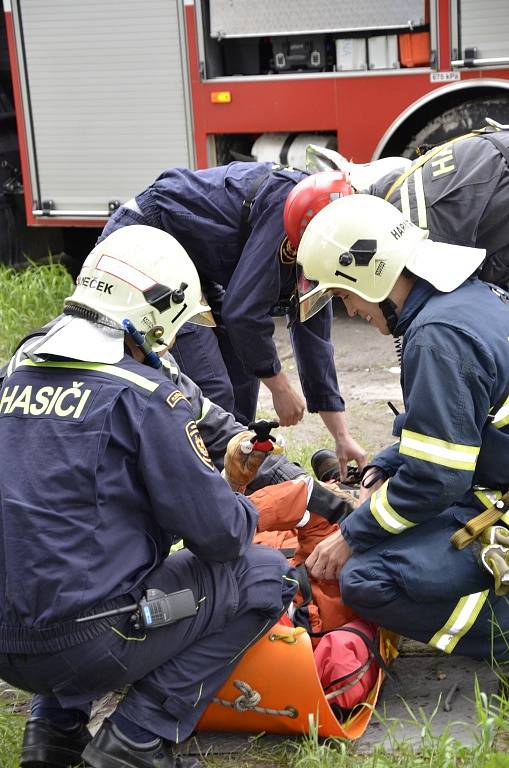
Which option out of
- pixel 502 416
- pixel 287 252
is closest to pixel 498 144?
pixel 287 252

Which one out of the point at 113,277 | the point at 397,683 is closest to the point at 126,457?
the point at 113,277

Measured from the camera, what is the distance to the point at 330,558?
11.2ft

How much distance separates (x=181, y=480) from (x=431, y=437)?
695mm

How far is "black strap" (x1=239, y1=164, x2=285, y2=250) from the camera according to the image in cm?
431

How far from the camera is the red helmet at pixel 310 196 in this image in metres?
3.84

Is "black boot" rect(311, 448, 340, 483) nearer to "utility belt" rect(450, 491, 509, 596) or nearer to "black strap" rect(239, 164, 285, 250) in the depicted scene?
"black strap" rect(239, 164, 285, 250)

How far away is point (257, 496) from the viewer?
3707mm

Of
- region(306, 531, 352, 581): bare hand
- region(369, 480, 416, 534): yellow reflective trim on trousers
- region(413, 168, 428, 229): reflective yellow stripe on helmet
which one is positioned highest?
region(413, 168, 428, 229): reflective yellow stripe on helmet

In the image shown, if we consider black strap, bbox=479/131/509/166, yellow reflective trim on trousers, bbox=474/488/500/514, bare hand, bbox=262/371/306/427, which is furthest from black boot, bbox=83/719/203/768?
black strap, bbox=479/131/509/166

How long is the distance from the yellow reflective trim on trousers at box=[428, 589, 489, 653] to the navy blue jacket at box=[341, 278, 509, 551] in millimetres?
265

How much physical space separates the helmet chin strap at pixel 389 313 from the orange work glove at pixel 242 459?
0.71 m

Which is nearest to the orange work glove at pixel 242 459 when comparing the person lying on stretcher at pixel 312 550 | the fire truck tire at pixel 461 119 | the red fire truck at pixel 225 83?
the person lying on stretcher at pixel 312 550

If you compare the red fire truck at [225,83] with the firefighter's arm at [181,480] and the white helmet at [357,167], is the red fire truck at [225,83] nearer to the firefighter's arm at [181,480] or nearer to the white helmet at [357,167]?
the white helmet at [357,167]

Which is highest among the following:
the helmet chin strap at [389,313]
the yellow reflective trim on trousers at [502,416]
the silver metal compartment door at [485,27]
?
the silver metal compartment door at [485,27]
